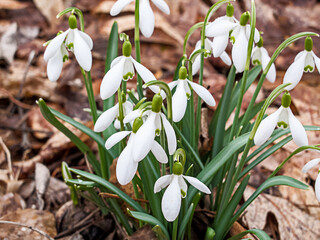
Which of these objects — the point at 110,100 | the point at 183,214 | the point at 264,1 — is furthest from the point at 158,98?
the point at 264,1

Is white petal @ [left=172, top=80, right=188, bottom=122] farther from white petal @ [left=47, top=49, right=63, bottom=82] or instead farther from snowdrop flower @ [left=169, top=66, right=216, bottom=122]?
white petal @ [left=47, top=49, right=63, bottom=82]

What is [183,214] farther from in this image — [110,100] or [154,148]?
[110,100]

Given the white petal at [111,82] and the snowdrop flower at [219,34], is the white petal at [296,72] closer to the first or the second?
the snowdrop flower at [219,34]

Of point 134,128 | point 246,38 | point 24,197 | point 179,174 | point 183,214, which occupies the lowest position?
point 24,197

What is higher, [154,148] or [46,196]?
[154,148]

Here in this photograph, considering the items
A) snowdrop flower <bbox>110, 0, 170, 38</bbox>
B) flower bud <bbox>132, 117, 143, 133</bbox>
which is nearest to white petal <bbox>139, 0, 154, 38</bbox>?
snowdrop flower <bbox>110, 0, 170, 38</bbox>

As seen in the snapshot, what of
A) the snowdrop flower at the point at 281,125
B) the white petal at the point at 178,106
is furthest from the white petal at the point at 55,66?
the snowdrop flower at the point at 281,125
